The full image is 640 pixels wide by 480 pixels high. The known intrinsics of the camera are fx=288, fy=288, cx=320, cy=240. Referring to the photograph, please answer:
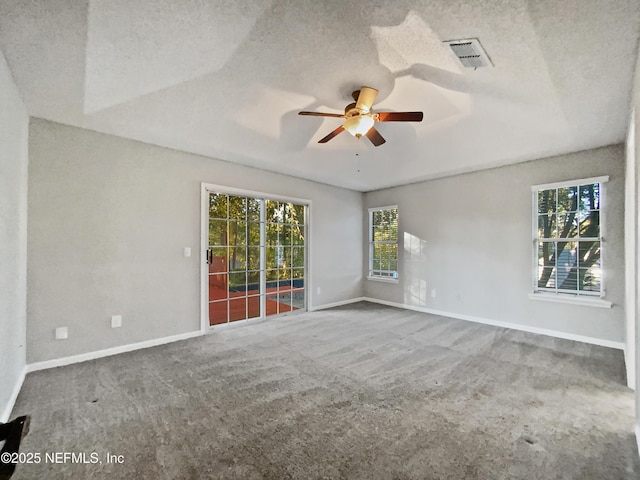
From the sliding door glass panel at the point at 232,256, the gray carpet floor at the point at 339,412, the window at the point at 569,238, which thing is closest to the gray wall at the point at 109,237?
the sliding door glass panel at the point at 232,256

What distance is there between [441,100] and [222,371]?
11.4ft

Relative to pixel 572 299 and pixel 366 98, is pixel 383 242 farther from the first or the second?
pixel 366 98

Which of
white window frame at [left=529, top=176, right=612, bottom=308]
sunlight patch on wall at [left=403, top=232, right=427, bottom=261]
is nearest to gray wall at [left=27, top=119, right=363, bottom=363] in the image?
sunlight patch on wall at [left=403, top=232, right=427, bottom=261]

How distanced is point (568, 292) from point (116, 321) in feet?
19.8

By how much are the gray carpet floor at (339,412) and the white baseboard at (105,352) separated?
0.13 meters

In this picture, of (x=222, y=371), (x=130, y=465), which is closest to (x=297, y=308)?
(x=222, y=371)

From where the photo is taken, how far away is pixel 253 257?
4.87 m

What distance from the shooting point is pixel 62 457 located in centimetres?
179

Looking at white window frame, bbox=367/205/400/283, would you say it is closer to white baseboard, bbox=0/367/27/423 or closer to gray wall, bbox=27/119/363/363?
gray wall, bbox=27/119/363/363

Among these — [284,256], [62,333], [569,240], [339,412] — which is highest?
[569,240]

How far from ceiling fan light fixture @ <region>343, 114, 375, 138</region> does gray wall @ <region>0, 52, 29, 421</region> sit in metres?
2.60

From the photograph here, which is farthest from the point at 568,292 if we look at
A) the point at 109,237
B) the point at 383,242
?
the point at 109,237

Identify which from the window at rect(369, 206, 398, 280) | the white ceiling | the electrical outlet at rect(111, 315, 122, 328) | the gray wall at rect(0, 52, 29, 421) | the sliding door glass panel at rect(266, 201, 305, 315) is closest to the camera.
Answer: the white ceiling

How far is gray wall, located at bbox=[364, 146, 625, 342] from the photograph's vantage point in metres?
3.74
